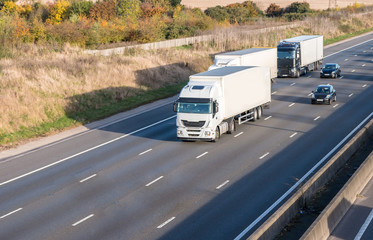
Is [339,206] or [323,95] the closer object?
[339,206]

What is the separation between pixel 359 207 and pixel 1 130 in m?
24.3

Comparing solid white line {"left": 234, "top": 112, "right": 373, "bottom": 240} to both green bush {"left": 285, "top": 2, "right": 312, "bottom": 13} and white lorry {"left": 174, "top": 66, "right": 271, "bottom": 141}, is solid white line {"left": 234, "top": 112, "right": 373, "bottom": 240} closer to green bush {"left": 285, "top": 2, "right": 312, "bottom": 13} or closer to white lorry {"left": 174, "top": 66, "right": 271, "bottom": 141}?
white lorry {"left": 174, "top": 66, "right": 271, "bottom": 141}

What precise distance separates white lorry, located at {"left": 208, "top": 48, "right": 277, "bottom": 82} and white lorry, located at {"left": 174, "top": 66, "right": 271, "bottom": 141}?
735 centimetres

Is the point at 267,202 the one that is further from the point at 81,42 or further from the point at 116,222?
the point at 81,42

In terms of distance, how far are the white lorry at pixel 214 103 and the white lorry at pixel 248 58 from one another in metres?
7.35

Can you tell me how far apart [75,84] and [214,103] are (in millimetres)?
19697

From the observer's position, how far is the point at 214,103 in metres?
32.4

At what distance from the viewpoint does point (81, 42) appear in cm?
6912

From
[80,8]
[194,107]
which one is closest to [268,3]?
[80,8]

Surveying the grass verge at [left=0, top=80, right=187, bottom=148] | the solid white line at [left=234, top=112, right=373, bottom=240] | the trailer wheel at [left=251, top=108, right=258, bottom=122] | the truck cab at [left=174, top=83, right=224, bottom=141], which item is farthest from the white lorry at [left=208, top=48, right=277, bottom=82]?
the solid white line at [left=234, top=112, right=373, bottom=240]

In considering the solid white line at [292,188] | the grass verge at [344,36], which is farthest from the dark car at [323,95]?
the grass verge at [344,36]

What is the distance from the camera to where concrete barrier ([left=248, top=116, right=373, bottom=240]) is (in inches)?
698

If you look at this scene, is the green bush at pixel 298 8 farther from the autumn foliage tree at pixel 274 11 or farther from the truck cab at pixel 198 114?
the truck cab at pixel 198 114

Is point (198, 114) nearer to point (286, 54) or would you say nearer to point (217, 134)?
point (217, 134)
